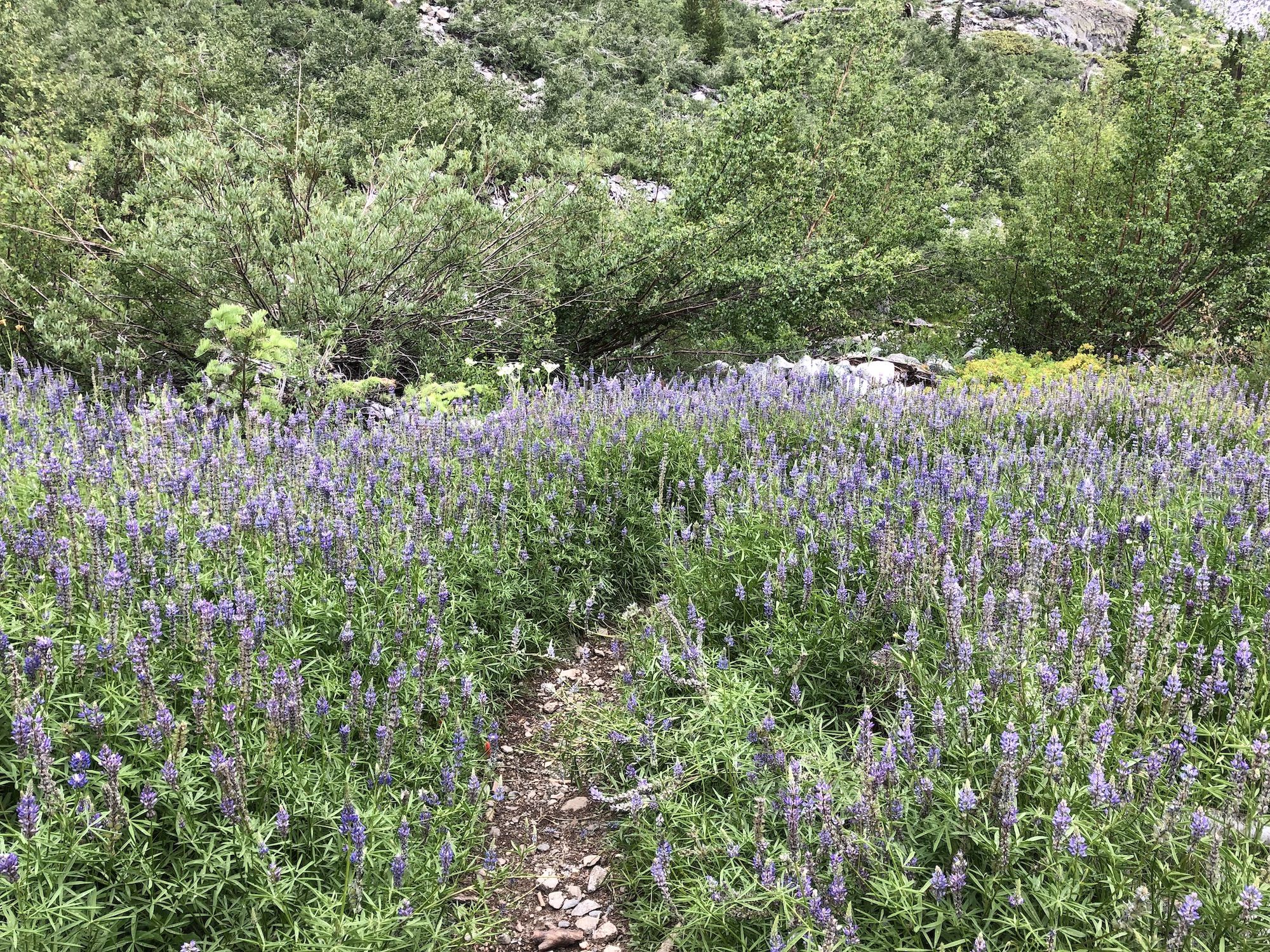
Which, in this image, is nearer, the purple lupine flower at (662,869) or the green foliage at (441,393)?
the purple lupine flower at (662,869)

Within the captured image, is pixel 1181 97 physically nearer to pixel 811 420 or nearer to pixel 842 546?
pixel 811 420

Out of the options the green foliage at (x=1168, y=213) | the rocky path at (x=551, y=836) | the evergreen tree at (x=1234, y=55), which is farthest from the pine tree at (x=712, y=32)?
the rocky path at (x=551, y=836)

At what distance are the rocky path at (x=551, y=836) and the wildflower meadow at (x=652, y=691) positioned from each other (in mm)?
97

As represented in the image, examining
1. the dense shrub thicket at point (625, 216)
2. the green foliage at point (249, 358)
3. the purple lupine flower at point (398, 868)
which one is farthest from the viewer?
the dense shrub thicket at point (625, 216)

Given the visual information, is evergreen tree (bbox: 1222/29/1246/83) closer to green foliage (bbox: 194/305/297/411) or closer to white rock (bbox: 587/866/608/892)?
green foliage (bbox: 194/305/297/411)

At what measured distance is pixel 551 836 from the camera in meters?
3.50

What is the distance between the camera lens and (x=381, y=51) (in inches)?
941

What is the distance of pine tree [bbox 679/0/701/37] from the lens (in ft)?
113

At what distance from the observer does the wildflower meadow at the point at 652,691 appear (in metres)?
2.34

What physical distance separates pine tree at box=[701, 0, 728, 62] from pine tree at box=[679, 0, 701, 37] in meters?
0.47

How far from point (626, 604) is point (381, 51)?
24.0m

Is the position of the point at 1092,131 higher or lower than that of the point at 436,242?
higher

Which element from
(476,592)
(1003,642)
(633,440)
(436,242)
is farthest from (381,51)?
(1003,642)

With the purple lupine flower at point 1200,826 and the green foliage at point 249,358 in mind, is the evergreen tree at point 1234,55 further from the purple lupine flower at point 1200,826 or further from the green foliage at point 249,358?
the purple lupine flower at point 1200,826
